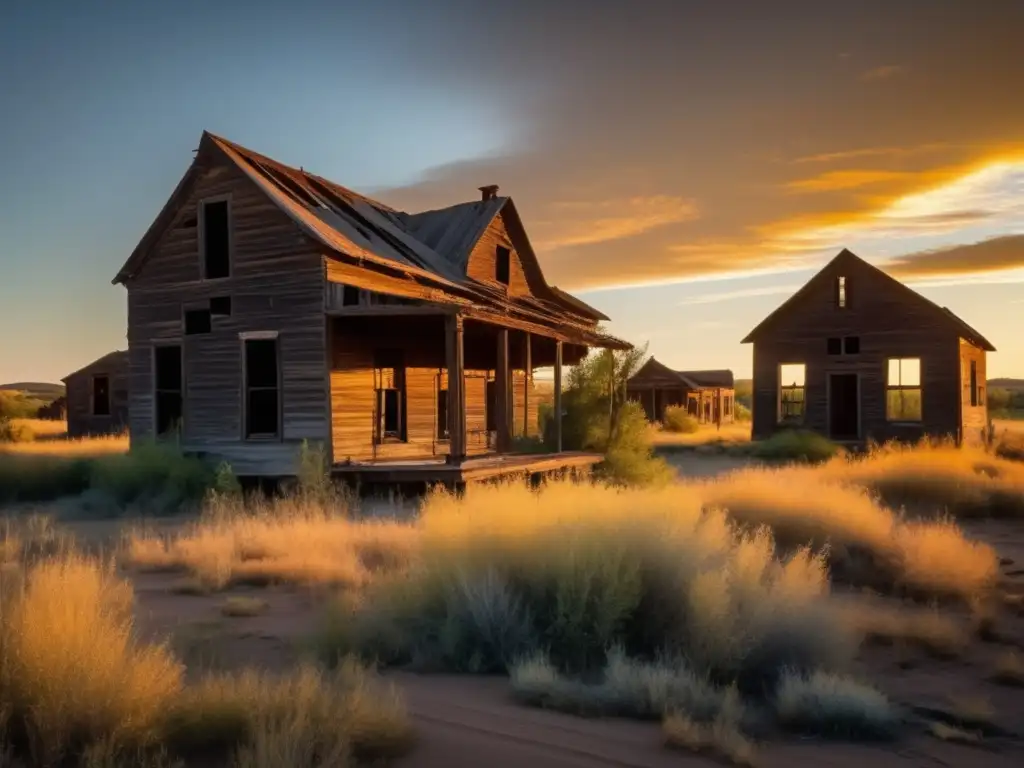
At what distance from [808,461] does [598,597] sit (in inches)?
822

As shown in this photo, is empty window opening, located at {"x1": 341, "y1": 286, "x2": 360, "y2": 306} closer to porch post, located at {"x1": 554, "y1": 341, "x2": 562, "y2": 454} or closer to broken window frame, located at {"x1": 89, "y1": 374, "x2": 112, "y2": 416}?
porch post, located at {"x1": 554, "y1": 341, "x2": 562, "y2": 454}

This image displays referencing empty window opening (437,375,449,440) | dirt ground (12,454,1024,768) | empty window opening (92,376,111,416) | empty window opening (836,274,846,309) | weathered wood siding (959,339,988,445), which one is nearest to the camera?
dirt ground (12,454,1024,768)

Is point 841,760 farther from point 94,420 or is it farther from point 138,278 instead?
point 94,420

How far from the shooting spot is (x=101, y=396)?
115ft

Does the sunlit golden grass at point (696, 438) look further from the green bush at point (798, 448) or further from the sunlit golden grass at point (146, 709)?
the sunlit golden grass at point (146, 709)

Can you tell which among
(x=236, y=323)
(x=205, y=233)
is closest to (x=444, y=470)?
(x=236, y=323)

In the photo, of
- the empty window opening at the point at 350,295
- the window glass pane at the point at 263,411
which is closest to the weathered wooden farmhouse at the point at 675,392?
the window glass pane at the point at 263,411

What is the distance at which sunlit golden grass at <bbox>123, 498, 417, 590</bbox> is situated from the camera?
8.77 m

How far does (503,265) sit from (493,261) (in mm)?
906

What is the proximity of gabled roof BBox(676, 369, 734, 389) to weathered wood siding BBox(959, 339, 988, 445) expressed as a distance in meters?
22.6

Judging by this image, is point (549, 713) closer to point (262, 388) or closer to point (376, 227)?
point (262, 388)

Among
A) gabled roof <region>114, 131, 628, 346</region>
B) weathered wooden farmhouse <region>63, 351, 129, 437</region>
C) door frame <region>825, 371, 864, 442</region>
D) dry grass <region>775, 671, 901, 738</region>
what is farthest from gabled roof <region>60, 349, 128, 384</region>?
dry grass <region>775, 671, 901, 738</region>

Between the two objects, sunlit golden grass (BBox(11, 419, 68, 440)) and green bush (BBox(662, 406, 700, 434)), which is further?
green bush (BBox(662, 406, 700, 434))

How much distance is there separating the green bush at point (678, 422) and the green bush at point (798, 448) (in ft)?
53.0
